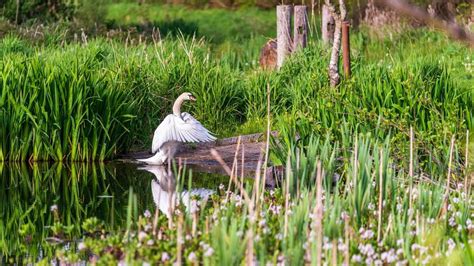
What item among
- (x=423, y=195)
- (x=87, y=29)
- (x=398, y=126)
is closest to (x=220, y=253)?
(x=423, y=195)

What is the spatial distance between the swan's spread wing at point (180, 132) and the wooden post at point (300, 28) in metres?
4.33

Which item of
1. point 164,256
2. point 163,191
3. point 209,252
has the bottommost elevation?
point 163,191

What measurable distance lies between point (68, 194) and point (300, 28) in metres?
6.37

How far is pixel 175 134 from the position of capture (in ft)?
36.6

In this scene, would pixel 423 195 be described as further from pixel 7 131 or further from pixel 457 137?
pixel 7 131

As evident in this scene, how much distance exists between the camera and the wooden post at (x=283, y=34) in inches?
614

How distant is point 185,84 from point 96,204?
4.34 m

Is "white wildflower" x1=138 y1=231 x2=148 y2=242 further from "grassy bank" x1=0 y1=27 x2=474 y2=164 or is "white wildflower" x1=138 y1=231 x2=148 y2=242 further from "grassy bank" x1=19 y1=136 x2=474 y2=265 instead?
"grassy bank" x1=0 y1=27 x2=474 y2=164

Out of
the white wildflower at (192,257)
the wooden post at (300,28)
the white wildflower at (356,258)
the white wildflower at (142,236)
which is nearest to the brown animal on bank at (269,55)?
the wooden post at (300,28)

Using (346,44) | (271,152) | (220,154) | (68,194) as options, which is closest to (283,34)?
(346,44)

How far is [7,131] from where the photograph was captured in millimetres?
11984

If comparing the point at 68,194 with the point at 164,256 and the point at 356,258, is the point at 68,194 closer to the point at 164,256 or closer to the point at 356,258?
the point at 164,256

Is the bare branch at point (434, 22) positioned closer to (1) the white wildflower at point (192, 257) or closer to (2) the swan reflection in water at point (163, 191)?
(1) the white wildflower at point (192, 257)

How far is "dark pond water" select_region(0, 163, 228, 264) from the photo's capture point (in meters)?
7.91
